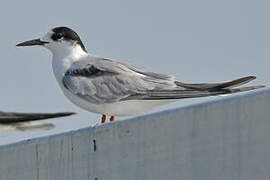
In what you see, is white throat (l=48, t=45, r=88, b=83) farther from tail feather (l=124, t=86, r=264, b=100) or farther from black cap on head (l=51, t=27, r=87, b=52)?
tail feather (l=124, t=86, r=264, b=100)

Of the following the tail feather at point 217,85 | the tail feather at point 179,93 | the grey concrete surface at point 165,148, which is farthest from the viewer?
the tail feather at point 179,93

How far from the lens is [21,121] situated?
8508 millimetres

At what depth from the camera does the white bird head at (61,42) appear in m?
8.33

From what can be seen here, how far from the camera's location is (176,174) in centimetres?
425

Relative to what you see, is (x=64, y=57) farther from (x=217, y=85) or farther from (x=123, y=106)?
(x=217, y=85)

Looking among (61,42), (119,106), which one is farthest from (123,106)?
(61,42)

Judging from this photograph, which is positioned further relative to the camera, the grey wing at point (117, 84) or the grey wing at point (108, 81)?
the grey wing at point (108, 81)

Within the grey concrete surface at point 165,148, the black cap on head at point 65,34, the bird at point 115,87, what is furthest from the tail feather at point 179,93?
the grey concrete surface at point 165,148

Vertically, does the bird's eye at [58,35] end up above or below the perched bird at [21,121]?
above

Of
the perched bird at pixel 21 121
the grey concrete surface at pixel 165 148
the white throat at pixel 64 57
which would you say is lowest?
the grey concrete surface at pixel 165 148

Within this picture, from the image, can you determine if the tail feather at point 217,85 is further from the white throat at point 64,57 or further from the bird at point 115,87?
the white throat at point 64,57

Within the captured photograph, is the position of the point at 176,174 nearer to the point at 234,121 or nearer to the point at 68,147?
the point at 234,121

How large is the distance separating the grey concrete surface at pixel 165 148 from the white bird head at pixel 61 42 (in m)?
3.03

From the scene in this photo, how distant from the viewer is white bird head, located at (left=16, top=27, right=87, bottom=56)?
328 inches
